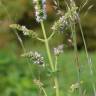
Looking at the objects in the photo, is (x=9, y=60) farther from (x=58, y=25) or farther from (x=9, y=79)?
(x=58, y=25)

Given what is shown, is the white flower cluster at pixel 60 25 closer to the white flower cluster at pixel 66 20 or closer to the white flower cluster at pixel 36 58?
the white flower cluster at pixel 66 20

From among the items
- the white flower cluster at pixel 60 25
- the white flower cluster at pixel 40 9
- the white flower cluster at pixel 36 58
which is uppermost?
the white flower cluster at pixel 40 9

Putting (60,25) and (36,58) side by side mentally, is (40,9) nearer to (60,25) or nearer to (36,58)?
(60,25)

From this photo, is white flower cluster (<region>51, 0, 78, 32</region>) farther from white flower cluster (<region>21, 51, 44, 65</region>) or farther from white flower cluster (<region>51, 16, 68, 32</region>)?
Result: white flower cluster (<region>21, 51, 44, 65</region>)

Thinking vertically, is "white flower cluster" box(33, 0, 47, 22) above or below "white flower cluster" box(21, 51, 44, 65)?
above

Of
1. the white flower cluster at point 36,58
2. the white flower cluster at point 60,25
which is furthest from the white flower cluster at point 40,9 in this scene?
the white flower cluster at point 36,58

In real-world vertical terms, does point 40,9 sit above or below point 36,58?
above

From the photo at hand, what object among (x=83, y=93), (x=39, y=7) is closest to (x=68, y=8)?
(x=39, y=7)

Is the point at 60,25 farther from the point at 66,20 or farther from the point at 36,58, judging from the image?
the point at 36,58

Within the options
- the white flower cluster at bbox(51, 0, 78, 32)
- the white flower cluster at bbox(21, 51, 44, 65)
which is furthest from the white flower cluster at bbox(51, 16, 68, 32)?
the white flower cluster at bbox(21, 51, 44, 65)

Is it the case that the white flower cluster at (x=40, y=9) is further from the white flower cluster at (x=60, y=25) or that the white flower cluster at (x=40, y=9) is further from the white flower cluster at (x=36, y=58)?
the white flower cluster at (x=36, y=58)

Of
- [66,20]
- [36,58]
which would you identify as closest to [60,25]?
[66,20]

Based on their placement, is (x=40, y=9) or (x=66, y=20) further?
(x=66, y=20)

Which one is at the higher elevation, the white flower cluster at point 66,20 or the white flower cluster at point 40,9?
the white flower cluster at point 40,9
